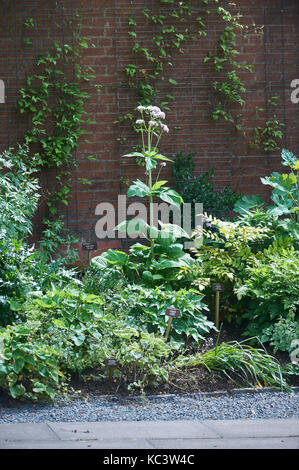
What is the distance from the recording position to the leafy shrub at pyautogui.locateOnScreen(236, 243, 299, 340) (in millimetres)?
4523

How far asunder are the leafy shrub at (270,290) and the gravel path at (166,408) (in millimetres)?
763

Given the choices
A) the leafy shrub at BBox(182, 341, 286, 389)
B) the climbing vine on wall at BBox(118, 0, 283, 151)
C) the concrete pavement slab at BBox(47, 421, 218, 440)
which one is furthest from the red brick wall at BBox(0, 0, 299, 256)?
the concrete pavement slab at BBox(47, 421, 218, 440)

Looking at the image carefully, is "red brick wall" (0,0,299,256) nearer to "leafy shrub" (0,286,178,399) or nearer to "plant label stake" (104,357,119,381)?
"leafy shrub" (0,286,178,399)

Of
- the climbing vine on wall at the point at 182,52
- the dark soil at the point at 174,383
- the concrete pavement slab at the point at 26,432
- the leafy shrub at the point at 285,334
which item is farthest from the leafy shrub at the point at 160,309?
the climbing vine on wall at the point at 182,52

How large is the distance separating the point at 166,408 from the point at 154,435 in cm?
64

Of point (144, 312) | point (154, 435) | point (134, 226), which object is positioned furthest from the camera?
point (134, 226)

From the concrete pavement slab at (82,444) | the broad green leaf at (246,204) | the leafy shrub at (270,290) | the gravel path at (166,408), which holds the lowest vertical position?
the gravel path at (166,408)

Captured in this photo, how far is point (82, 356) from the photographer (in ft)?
13.2

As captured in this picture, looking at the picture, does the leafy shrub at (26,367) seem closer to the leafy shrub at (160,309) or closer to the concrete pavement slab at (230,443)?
the leafy shrub at (160,309)

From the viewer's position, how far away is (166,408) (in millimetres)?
3619

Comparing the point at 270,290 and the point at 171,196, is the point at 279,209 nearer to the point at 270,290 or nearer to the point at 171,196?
the point at 171,196

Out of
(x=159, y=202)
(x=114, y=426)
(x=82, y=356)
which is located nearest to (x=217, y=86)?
(x=159, y=202)

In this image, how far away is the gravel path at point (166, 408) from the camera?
340 centimetres

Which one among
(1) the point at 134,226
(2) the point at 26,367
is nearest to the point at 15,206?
(1) the point at 134,226
